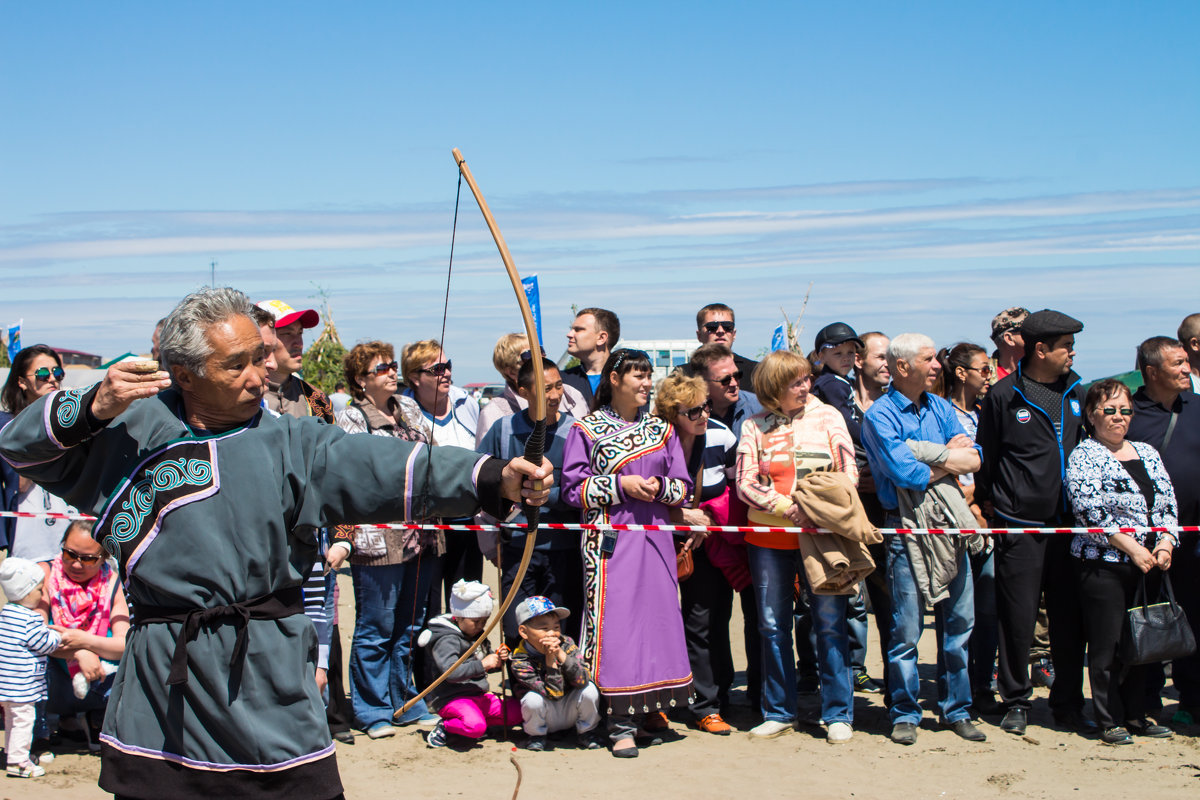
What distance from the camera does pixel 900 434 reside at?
5.85m

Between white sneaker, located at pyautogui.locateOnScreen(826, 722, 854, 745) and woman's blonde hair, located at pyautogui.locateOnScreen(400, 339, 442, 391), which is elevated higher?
woman's blonde hair, located at pyautogui.locateOnScreen(400, 339, 442, 391)

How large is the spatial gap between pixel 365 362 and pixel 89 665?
1.98 meters

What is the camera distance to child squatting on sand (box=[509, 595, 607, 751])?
559 cm

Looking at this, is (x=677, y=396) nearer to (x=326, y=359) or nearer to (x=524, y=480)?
(x=524, y=480)

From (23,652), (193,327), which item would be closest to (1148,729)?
(193,327)

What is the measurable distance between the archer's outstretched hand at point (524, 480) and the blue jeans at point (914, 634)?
3336mm

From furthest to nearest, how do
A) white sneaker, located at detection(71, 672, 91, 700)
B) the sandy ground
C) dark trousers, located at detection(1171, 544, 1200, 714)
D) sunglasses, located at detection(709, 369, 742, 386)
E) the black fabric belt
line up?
sunglasses, located at detection(709, 369, 742, 386), dark trousers, located at detection(1171, 544, 1200, 714), white sneaker, located at detection(71, 672, 91, 700), the sandy ground, the black fabric belt

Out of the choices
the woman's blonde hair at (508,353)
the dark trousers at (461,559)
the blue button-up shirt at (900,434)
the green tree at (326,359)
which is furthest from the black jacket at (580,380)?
the green tree at (326,359)

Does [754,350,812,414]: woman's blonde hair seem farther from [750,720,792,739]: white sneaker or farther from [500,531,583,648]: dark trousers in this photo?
[750,720,792,739]: white sneaker

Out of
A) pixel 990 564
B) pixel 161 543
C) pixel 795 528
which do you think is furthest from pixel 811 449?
pixel 161 543

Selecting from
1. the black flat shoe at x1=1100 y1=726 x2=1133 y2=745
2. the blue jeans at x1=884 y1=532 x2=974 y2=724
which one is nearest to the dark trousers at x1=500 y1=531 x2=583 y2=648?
the blue jeans at x1=884 y1=532 x2=974 y2=724

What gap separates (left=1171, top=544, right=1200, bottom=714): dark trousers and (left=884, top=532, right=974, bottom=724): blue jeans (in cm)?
122

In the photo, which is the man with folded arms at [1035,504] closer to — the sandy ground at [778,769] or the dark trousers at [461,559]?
the sandy ground at [778,769]

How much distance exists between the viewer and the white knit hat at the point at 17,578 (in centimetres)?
539
